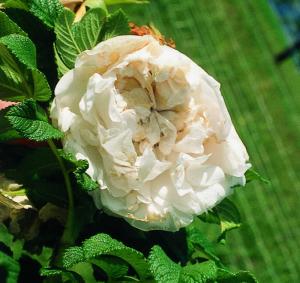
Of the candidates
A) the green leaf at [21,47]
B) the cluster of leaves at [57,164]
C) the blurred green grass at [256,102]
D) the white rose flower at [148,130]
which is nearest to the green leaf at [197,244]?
the cluster of leaves at [57,164]

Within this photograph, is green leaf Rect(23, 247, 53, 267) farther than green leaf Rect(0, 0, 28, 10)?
Yes

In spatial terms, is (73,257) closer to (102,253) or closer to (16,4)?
(102,253)

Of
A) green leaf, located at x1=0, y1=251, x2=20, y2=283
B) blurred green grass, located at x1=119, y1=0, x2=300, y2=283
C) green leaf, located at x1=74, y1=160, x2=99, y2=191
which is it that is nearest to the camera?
green leaf, located at x1=74, y1=160, x2=99, y2=191

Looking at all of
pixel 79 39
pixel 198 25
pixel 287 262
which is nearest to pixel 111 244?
pixel 79 39

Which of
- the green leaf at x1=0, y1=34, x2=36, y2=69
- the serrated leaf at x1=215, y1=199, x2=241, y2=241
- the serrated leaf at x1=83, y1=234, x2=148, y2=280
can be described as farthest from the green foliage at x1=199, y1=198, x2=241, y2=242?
the green leaf at x1=0, y1=34, x2=36, y2=69

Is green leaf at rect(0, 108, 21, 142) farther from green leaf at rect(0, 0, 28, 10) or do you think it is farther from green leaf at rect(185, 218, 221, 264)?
green leaf at rect(185, 218, 221, 264)
